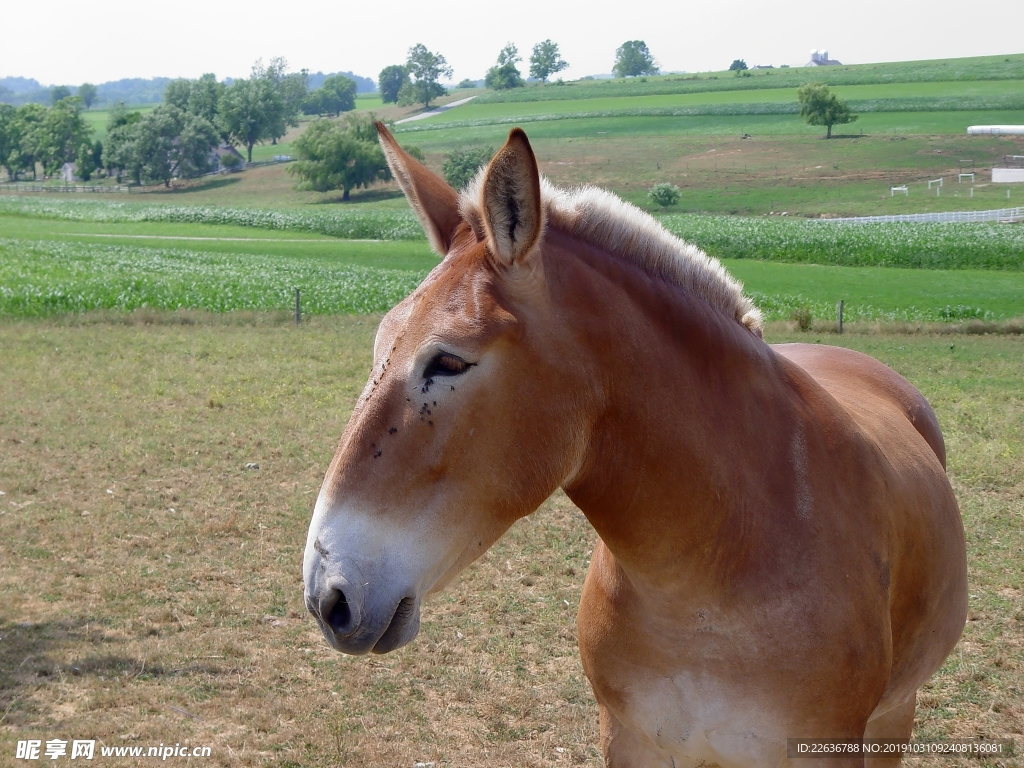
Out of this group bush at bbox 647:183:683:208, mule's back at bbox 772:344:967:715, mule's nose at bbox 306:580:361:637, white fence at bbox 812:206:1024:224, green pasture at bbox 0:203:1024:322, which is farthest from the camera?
bush at bbox 647:183:683:208

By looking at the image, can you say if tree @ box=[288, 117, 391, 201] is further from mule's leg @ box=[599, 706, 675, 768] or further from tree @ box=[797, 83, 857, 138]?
mule's leg @ box=[599, 706, 675, 768]

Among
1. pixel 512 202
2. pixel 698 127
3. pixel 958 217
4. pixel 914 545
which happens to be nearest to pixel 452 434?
pixel 512 202

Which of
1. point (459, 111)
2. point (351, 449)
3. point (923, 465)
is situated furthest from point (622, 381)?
point (459, 111)

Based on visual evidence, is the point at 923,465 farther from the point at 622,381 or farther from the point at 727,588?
the point at 622,381

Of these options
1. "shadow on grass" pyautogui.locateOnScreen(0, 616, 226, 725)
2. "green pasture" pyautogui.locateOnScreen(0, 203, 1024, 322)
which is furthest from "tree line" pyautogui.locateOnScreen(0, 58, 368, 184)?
"shadow on grass" pyautogui.locateOnScreen(0, 616, 226, 725)

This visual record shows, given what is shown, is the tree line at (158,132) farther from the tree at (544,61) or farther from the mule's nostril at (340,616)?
the mule's nostril at (340,616)

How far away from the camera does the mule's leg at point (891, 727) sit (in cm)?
331

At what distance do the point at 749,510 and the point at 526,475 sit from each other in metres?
0.64

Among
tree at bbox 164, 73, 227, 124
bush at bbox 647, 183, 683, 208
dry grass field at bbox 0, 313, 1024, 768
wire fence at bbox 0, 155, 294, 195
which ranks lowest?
dry grass field at bbox 0, 313, 1024, 768

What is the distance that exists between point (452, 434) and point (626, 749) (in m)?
1.31

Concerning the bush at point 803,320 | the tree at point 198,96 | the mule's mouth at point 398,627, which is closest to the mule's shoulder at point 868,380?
the mule's mouth at point 398,627

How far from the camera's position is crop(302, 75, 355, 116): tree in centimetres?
13425

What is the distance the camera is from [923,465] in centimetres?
304

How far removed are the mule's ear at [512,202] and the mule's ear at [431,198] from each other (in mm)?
354
